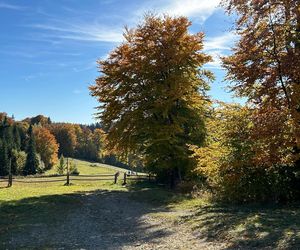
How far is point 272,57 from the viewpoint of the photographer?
534 inches

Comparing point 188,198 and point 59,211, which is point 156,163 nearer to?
point 188,198

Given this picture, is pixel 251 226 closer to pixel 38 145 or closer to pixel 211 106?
pixel 211 106

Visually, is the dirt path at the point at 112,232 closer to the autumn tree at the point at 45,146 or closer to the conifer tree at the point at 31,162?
the conifer tree at the point at 31,162

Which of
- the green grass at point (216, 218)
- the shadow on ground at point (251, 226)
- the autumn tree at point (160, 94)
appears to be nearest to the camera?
the shadow on ground at point (251, 226)

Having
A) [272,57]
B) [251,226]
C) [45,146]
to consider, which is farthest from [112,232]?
[45,146]

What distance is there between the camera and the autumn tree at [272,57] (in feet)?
41.8

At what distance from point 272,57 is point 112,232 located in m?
8.35

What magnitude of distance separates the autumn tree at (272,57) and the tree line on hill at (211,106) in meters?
0.03

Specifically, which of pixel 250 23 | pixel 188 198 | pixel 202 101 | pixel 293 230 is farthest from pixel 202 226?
pixel 202 101

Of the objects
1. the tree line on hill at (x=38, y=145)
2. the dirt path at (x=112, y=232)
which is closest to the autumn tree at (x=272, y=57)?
the dirt path at (x=112, y=232)

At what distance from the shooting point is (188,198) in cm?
2077

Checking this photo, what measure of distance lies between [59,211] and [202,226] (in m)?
6.93

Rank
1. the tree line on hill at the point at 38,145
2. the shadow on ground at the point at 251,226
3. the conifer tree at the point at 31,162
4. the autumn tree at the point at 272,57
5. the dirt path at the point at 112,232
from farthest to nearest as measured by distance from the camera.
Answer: the conifer tree at the point at 31,162 < the tree line on hill at the point at 38,145 < the autumn tree at the point at 272,57 < the dirt path at the point at 112,232 < the shadow on ground at the point at 251,226

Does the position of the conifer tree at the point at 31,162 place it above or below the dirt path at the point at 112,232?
above
